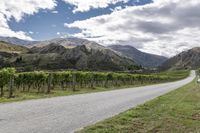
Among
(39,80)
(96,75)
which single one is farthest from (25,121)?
(96,75)

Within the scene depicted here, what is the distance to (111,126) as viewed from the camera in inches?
568

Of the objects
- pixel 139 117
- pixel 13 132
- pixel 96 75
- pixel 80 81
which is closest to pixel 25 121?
pixel 13 132

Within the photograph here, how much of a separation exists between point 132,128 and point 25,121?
4331 millimetres

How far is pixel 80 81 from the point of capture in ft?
222

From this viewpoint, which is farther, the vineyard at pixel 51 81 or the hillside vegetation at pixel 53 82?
the vineyard at pixel 51 81

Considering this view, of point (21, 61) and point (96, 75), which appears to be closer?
point (96, 75)

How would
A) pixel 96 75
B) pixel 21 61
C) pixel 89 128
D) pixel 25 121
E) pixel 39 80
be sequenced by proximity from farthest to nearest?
pixel 21 61, pixel 96 75, pixel 39 80, pixel 25 121, pixel 89 128

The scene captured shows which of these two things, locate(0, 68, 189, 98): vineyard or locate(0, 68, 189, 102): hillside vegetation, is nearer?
locate(0, 68, 189, 102): hillside vegetation

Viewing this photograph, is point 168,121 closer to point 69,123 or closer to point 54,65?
point 69,123

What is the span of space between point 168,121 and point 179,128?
1985mm

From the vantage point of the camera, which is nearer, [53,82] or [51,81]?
[51,81]

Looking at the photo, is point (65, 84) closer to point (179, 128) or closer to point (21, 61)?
point (179, 128)

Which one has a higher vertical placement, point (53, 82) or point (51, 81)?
point (51, 81)

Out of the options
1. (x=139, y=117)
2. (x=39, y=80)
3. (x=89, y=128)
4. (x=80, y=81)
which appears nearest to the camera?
(x=89, y=128)
